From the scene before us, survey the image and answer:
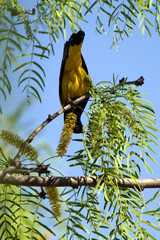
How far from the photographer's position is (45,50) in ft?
2.36

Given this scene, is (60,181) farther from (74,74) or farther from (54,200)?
(74,74)

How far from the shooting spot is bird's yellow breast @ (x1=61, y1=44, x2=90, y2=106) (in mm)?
1970

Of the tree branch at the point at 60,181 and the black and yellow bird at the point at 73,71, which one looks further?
the black and yellow bird at the point at 73,71

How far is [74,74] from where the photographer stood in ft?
6.55

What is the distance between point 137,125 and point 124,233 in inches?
10.5

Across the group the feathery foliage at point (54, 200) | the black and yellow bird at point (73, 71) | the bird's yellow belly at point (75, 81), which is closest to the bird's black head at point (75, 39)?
the black and yellow bird at point (73, 71)

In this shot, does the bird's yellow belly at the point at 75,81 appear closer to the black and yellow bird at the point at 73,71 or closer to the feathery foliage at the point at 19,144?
the black and yellow bird at the point at 73,71

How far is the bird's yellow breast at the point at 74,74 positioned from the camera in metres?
1.97

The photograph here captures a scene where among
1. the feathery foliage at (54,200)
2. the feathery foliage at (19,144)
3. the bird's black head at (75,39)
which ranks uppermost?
the bird's black head at (75,39)

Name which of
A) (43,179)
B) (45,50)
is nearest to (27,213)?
(43,179)

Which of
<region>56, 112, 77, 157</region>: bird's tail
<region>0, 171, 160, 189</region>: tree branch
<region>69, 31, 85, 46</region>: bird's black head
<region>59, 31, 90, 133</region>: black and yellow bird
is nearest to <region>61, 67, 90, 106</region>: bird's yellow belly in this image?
<region>59, 31, 90, 133</region>: black and yellow bird

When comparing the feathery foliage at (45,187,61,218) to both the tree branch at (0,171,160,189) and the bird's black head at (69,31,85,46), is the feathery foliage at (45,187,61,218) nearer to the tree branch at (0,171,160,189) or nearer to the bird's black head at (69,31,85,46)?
the tree branch at (0,171,160,189)

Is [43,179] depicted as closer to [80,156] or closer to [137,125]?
[80,156]

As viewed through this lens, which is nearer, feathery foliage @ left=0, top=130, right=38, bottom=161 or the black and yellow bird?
feathery foliage @ left=0, top=130, right=38, bottom=161
